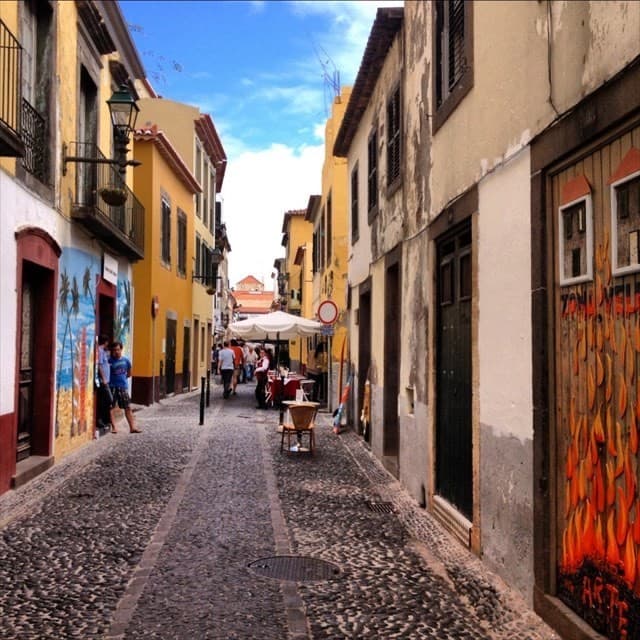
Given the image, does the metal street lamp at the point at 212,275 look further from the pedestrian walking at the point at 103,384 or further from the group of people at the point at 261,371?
the pedestrian walking at the point at 103,384

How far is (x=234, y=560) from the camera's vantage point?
5898mm

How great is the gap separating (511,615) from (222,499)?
4095mm

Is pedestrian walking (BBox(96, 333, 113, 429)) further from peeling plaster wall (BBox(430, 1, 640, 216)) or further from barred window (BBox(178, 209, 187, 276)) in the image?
barred window (BBox(178, 209, 187, 276))

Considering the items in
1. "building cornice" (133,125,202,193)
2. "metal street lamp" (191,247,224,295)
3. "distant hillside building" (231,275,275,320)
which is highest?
"distant hillside building" (231,275,275,320)

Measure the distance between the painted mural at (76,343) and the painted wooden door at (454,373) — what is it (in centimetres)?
585

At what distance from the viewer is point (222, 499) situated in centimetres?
820

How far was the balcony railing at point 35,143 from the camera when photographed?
9531 millimetres

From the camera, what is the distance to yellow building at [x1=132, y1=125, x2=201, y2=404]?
20281 millimetres

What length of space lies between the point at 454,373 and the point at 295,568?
8.06 ft

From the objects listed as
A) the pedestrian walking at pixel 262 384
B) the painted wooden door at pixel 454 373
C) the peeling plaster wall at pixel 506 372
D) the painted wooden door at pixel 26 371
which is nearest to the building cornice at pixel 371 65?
the painted wooden door at pixel 454 373

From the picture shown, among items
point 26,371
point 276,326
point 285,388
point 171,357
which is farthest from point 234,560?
point 171,357

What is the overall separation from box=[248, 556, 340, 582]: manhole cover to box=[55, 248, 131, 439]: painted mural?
603 cm

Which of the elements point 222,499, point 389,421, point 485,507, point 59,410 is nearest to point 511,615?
point 485,507

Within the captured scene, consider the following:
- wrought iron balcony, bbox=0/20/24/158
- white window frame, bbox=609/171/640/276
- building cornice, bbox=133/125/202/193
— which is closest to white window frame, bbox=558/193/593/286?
white window frame, bbox=609/171/640/276
